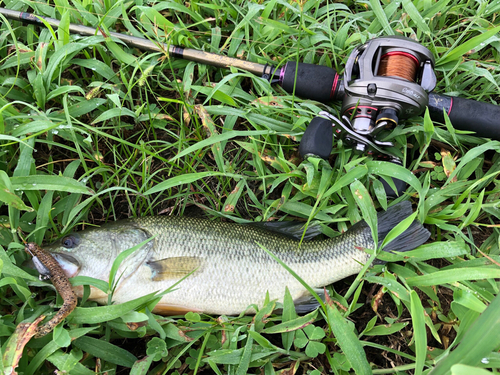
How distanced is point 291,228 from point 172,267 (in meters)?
0.98

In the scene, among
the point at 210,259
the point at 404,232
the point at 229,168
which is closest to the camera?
the point at 210,259

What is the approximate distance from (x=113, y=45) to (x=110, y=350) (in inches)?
96.8

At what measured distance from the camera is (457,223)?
2.76 metres

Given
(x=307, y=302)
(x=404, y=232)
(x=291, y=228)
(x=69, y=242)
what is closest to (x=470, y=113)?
(x=404, y=232)

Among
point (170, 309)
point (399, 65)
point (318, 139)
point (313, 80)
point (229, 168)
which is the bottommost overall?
point (170, 309)

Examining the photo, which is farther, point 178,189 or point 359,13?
point 359,13

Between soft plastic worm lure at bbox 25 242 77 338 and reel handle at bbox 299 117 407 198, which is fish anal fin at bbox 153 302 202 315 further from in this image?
reel handle at bbox 299 117 407 198

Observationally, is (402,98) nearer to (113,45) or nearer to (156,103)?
(156,103)

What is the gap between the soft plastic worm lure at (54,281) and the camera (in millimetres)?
2029

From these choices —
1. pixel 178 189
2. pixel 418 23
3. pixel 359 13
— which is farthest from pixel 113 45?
pixel 418 23

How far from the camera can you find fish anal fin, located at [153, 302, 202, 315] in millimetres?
2389

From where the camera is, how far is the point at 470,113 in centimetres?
275

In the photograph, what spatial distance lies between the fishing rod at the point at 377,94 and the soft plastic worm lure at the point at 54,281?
183 centimetres

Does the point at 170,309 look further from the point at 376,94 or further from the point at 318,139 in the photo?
the point at 376,94
